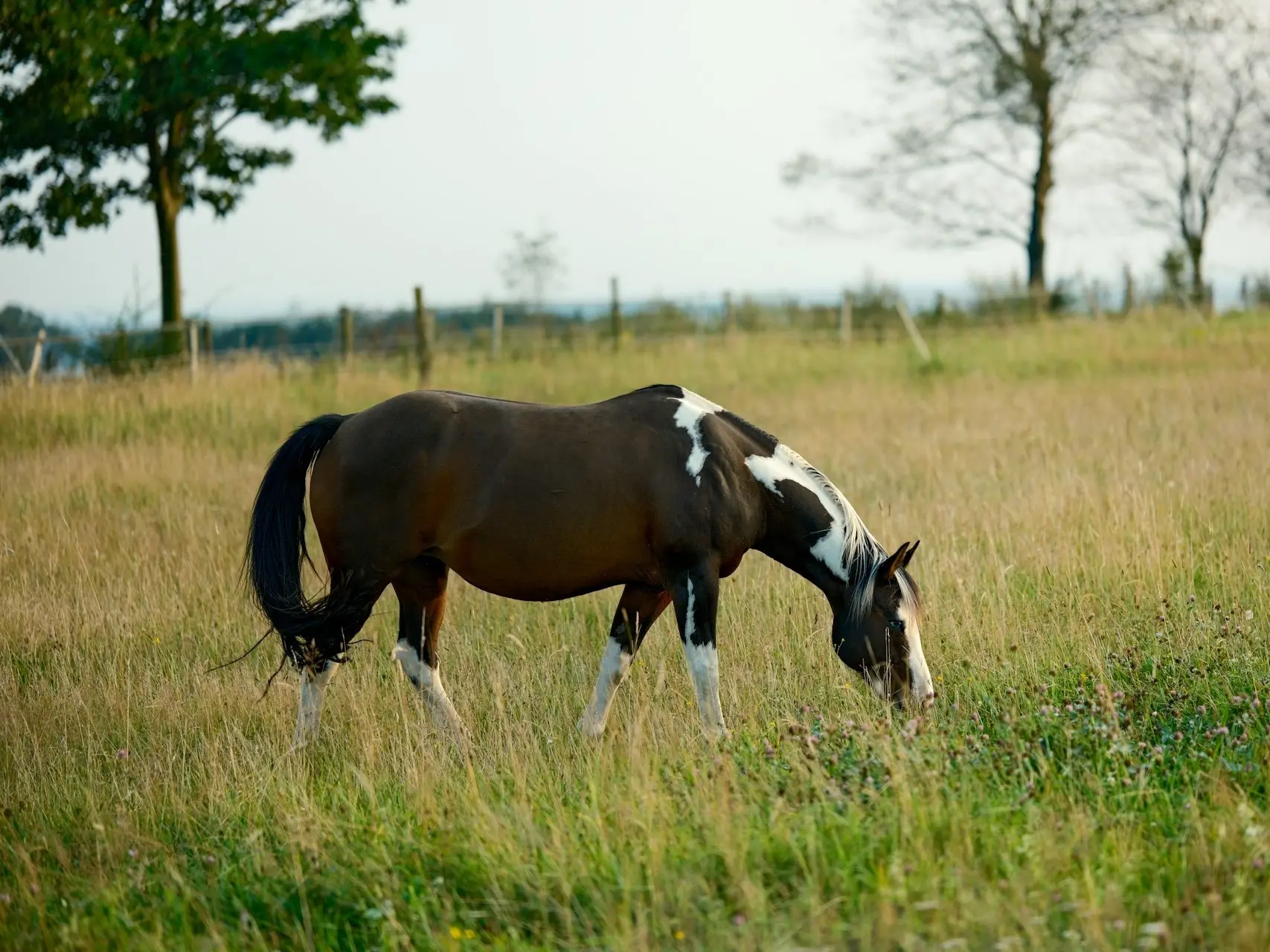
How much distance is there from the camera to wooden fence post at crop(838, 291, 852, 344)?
27.0 meters

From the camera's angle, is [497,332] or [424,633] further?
[497,332]

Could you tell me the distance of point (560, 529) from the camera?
196 inches

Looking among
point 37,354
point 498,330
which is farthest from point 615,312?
point 37,354

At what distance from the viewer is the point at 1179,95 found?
33.2 metres

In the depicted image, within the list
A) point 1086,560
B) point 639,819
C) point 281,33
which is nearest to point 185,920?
point 639,819

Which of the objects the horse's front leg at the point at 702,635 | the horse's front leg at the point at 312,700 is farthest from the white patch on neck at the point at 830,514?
the horse's front leg at the point at 312,700

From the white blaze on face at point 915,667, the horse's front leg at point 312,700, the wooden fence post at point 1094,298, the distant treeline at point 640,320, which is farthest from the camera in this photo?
the wooden fence post at point 1094,298

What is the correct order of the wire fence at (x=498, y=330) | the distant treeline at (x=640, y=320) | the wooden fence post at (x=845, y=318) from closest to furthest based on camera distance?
the wire fence at (x=498, y=330) → the distant treeline at (x=640, y=320) → the wooden fence post at (x=845, y=318)

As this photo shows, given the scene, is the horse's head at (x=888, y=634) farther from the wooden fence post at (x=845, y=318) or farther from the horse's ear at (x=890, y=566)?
the wooden fence post at (x=845, y=318)

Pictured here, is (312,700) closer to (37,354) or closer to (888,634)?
(888,634)

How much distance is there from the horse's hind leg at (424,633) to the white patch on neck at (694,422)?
1215 millimetres

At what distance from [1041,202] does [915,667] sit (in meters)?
28.2

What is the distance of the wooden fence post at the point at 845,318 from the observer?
26989 millimetres

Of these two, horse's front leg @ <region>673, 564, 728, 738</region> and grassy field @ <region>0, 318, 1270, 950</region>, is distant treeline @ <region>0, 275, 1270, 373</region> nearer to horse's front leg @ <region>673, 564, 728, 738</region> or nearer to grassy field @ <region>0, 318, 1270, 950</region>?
grassy field @ <region>0, 318, 1270, 950</region>
